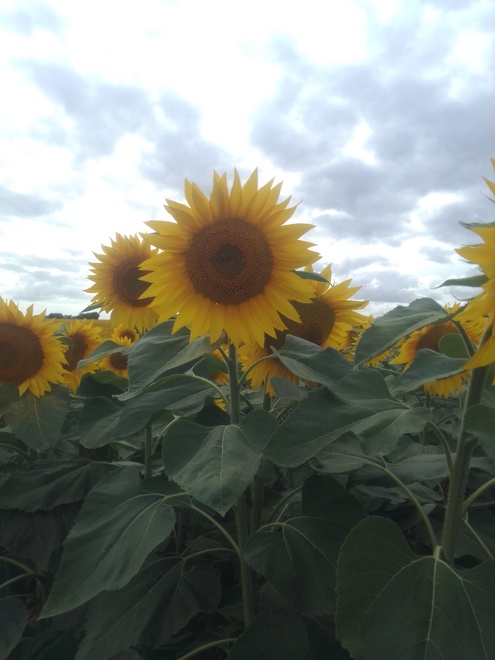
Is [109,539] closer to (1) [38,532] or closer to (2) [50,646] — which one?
(2) [50,646]

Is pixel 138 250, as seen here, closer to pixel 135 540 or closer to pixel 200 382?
pixel 200 382

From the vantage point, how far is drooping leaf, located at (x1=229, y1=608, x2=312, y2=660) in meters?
1.44

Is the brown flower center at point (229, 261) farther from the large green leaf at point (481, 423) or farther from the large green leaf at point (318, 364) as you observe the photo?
the large green leaf at point (481, 423)

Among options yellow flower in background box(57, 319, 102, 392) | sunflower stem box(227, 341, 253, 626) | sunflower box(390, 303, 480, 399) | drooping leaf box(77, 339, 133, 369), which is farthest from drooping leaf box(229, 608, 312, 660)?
yellow flower in background box(57, 319, 102, 392)

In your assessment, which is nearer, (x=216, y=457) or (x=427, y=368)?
(x=216, y=457)

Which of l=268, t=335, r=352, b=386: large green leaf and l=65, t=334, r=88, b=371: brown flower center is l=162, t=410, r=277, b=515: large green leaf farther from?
l=65, t=334, r=88, b=371: brown flower center

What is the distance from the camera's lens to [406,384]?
5.10 ft

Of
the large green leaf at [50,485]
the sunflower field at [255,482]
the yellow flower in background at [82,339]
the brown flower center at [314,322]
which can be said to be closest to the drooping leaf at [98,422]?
the sunflower field at [255,482]

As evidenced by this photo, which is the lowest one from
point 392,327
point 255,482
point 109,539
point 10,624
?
point 10,624

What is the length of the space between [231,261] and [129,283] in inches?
68.3

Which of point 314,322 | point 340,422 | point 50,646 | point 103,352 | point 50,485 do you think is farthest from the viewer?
point 314,322

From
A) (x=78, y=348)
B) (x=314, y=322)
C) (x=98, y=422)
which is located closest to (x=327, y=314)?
(x=314, y=322)

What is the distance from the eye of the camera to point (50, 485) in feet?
7.37

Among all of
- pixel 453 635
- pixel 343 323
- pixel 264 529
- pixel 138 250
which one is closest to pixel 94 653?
pixel 264 529
